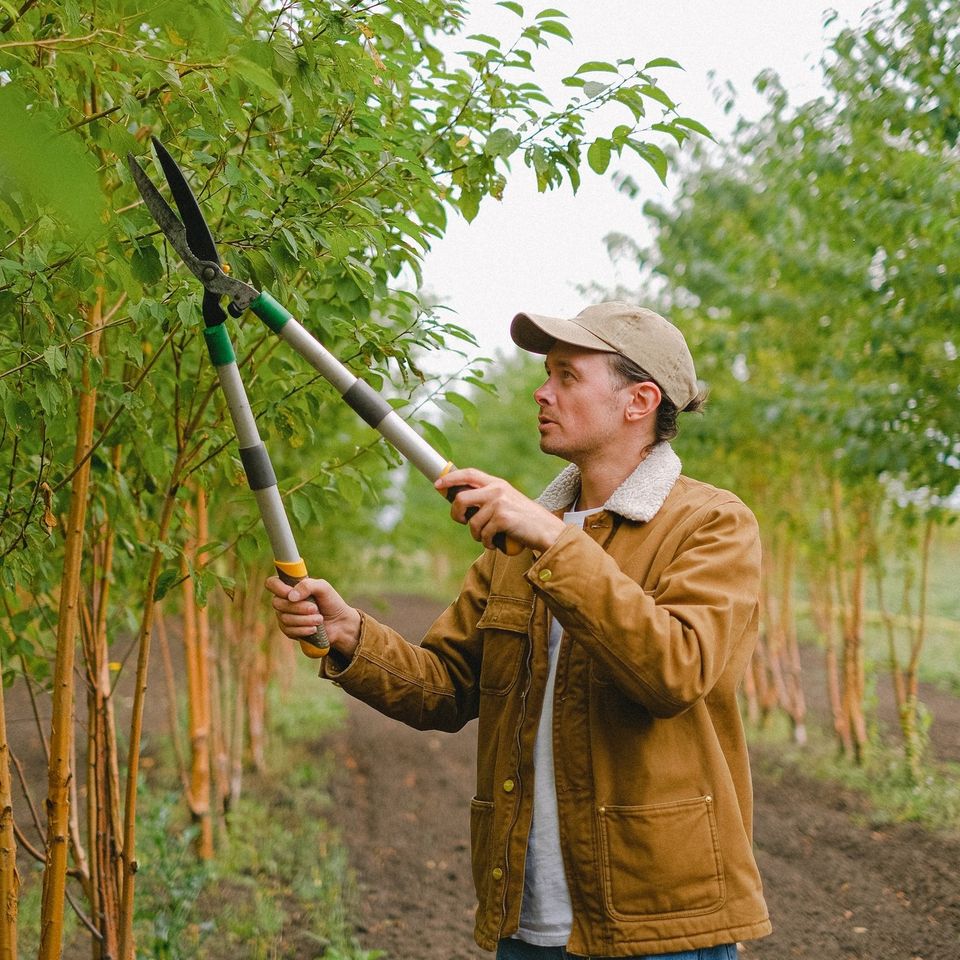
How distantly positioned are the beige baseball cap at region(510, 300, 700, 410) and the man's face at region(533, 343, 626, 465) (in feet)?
0.14

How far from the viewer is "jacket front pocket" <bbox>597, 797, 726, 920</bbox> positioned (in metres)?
1.97

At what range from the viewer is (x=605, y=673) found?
2.08 metres

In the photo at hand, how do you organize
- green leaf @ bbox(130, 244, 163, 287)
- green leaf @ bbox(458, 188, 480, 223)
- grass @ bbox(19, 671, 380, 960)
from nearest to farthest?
green leaf @ bbox(130, 244, 163, 287), green leaf @ bbox(458, 188, 480, 223), grass @ bbox(19, 671, 380, 960)

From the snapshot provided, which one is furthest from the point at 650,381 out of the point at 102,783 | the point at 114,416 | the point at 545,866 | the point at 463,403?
the point at 102,783

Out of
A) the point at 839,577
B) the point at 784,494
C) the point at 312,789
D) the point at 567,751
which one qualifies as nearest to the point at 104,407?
the point at 567,751

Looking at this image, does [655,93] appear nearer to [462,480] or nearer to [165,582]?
[462,480]

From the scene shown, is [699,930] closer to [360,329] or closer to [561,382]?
[561,382]

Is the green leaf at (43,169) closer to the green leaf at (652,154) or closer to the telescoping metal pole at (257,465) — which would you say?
the telescoping metal pole at (257,465)

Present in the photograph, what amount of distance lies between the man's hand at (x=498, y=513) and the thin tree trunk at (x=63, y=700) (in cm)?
112

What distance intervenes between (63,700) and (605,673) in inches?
54.7

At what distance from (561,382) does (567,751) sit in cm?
80

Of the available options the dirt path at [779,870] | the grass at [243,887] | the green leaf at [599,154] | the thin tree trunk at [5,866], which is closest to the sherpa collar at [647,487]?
the green leaf at [599,154]

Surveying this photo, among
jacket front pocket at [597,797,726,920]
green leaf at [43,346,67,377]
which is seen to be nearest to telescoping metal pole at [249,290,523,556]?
green leaf at [43,346,67,377]

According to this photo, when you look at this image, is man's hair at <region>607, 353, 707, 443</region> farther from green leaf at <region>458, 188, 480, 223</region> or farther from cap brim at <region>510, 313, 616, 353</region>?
green leaf at <region>458, 188, 480, 223</region>
